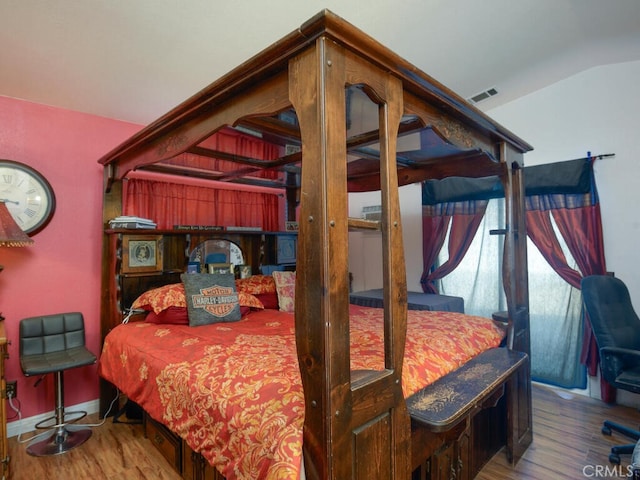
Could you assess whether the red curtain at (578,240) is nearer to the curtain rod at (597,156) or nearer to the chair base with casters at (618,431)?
the curtain rod at (597,156)

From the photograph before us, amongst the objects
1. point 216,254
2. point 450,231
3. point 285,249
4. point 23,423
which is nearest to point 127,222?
point 216,254

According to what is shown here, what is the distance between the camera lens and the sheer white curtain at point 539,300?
330 cm

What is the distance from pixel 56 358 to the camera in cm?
252

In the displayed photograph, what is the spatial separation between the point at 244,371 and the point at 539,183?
3.19m

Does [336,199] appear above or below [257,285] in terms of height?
above

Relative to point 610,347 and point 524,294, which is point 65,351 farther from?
point 610,347

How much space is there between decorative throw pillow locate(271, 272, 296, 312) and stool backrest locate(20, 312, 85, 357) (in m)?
1.63

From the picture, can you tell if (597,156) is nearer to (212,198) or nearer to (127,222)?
(212,198)

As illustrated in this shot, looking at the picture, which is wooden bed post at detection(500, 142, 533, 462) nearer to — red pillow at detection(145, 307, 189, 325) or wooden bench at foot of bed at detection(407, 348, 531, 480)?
wooden bench at foot of bed at detection(407, 348, 531, 480)

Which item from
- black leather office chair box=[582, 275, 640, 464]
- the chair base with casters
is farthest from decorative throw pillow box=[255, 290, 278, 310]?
the chair base with casters

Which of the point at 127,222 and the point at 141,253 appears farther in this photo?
the point at 141,253

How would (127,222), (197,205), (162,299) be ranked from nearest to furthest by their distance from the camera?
(162,299), (127,222), (197,205)

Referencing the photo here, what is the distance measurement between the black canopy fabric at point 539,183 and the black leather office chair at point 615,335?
93 centimetres

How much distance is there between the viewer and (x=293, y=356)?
5.67ft
